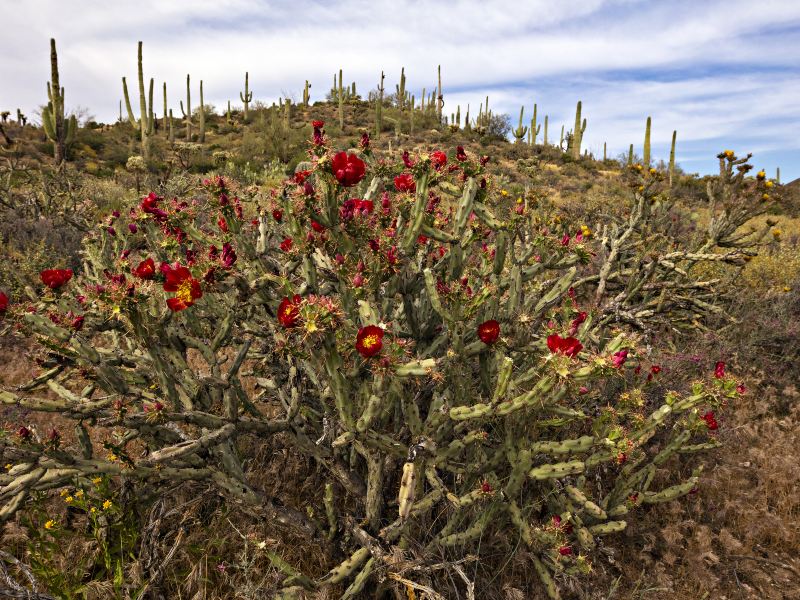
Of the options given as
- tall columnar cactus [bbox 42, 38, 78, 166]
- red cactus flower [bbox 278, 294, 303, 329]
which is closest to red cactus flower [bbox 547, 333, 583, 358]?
red cactus flower [bbox 278, 294, 303, 329]

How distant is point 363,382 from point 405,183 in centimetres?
126

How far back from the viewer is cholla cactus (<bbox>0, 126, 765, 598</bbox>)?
2.12 metres

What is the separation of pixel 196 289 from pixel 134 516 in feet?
5.37

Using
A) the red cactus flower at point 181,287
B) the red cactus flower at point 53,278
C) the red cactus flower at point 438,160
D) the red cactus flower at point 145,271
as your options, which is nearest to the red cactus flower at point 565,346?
the red cactus flower at point 438,160

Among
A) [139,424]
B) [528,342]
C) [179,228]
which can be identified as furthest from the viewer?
[179,228]

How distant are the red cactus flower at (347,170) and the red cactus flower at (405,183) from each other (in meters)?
0.75

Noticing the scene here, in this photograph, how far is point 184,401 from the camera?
2.43 metres

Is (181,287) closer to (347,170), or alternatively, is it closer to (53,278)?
(53,278)

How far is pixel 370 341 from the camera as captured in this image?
192 cm

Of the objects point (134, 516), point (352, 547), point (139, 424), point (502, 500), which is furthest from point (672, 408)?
point (134, 516)

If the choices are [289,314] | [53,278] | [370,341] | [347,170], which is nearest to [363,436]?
[370,341]

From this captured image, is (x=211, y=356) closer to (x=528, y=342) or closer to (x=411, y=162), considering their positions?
(x=411, y=162)

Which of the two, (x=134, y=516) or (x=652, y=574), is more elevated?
Result: (x=134, y=516)

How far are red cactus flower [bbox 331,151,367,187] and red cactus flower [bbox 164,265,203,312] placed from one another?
754 mm
